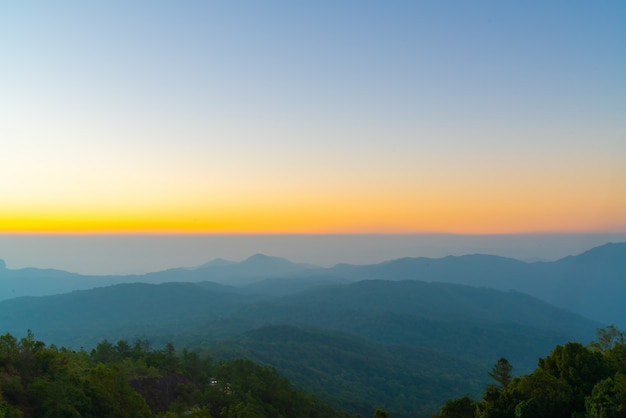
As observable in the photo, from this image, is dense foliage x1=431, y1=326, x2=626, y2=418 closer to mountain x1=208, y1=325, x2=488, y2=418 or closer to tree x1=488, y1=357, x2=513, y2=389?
tree x1=488, y1=357, x2=513, y2=389

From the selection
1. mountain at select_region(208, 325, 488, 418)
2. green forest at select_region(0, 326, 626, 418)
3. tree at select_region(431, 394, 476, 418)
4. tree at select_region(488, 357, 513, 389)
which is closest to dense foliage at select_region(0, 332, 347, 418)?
green forest at select_region(0, 326, 626, 418)

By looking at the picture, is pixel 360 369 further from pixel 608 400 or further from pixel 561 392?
pixel 608 400

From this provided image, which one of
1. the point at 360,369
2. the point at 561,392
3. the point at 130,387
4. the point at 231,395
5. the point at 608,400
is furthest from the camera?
the point at 360,369

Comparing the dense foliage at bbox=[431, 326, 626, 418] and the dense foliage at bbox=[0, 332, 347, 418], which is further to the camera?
the dense foliage at bbox=[0, 332, 347, 418]

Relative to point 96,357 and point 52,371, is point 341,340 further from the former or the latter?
point 52,371

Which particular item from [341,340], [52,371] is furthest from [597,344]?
[341,340]

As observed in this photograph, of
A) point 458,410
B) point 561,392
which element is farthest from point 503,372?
point 561,392
